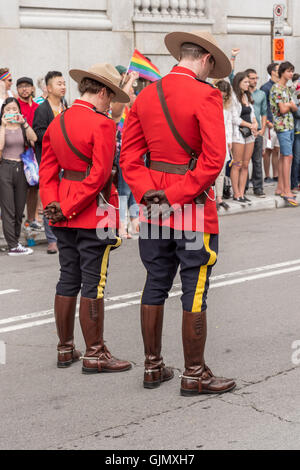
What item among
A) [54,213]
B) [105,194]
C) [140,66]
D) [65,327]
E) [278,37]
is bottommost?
[65,327]

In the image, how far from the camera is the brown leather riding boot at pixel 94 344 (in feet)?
17.1

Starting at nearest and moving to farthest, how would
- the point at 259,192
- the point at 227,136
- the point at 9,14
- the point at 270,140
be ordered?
the point at 227,136, the point at 259,192, the point at 9,14, the point at 270,140

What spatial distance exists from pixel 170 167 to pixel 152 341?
1.01 metres

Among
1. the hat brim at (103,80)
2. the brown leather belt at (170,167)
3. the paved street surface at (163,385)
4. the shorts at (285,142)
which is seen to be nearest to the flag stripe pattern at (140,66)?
the shorts at (285,142)

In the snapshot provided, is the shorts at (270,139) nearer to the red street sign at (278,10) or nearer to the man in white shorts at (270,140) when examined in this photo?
the man in white shorts at (270,140)

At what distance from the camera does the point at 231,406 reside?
453 centimetres

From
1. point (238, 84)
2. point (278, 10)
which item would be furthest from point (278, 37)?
point (238, 84)

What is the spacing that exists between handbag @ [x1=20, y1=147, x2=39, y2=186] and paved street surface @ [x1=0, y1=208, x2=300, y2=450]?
5.43ft

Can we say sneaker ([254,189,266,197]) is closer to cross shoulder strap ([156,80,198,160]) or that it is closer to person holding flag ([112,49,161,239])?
person holding flag ([112,49,161,239])

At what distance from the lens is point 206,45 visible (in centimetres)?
464

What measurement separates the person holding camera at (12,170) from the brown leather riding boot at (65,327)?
4238 mm

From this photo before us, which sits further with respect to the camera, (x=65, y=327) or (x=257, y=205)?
(x=257, y=205)

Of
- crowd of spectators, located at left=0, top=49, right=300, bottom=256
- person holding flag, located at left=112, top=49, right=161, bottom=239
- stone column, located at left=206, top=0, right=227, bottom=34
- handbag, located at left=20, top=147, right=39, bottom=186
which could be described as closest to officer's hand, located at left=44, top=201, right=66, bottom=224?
crowd of spectators, located at left=0, top=49, right=300, bottom=256

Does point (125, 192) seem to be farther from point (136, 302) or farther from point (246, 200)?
point (136, 302)
